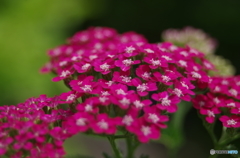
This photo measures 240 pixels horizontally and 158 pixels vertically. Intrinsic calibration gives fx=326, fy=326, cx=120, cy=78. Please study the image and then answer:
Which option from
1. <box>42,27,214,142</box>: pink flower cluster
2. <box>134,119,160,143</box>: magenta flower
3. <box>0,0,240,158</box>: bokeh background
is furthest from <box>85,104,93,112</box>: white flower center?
<box>0,0,240,158</box>: bokeh background

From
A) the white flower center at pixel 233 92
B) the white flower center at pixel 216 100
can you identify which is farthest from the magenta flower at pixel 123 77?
the white flower center at pixel 233 92

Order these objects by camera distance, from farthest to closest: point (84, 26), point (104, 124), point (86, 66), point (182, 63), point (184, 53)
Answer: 1. point (84, 26)
2. point (184, 53)
3. point (182, 63)
4. point (86, 66)
5. point (104, 124)

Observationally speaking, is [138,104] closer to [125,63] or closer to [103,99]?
[103,99]

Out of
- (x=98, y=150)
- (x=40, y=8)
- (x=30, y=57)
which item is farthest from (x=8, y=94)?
(x=98, y=150)

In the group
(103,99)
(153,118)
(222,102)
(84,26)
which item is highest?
(103,99)

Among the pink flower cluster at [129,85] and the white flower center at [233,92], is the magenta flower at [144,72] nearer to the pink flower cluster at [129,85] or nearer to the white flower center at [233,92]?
the pink flower cluster at [129,85]

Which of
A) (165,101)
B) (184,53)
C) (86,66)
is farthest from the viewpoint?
(184,53)

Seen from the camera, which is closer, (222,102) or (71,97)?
(71,97)

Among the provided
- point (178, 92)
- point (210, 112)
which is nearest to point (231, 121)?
point (210, 112)
